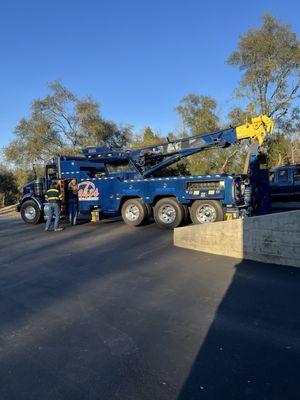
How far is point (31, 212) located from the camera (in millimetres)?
16188

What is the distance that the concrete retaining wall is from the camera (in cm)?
743

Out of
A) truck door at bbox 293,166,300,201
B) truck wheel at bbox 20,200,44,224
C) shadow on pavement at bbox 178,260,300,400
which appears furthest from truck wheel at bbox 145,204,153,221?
shadow on pavement at bbox 178,260,300,400

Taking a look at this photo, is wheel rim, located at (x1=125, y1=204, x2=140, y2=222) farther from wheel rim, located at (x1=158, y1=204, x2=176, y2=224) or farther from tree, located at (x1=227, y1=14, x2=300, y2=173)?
tree, located at (x1=227, y1=14, x2=300, y2=173)

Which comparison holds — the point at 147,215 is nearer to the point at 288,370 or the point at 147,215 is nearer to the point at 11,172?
the point at 288,370

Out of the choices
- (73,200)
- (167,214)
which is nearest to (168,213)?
(167,214)

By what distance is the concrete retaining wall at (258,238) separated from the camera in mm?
7430

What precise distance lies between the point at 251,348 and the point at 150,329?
47.8 inches

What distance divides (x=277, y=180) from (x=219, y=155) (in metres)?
13.0

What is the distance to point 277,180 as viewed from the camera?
17.8 metres

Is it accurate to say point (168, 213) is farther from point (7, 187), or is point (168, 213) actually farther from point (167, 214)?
point (7, 187)

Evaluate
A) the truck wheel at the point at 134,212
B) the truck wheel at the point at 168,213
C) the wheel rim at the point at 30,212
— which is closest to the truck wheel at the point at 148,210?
the truck wheel at the point at 134,212

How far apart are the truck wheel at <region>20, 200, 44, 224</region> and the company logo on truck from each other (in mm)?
2095

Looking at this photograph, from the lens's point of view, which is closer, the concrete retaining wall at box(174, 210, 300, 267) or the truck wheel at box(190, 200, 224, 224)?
the concrete retaining wall at box(174, 210, 300, 267)

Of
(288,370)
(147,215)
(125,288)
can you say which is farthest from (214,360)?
(147,215)
